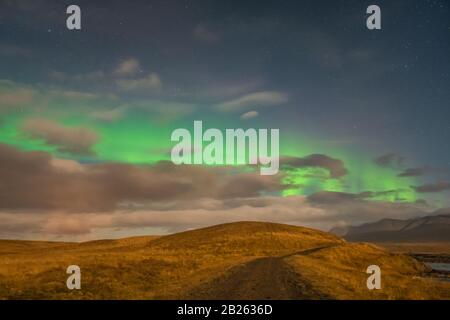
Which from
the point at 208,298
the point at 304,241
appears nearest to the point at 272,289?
the point at 208,298

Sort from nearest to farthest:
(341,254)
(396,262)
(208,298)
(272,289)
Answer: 1. (208,298)
2. (272,289)
3. (341,254)
4. (396,262)

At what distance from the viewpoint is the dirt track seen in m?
23.8

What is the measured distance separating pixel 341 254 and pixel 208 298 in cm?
4581

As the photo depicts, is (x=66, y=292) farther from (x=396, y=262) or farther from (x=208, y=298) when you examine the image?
(x=396, y=262)

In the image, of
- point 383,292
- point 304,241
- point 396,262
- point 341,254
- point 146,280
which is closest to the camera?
point 383,292

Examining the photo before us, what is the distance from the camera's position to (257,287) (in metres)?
26.4

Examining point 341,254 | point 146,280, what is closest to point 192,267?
point 146,280

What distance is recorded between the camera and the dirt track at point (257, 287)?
23.8 metres
